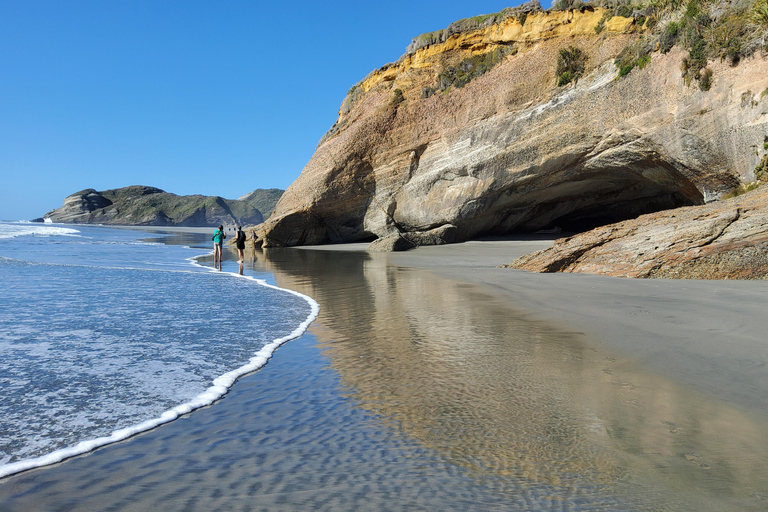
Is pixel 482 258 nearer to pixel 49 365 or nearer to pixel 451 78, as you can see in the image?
pixel 451 78

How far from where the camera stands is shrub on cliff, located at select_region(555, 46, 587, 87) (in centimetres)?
1878

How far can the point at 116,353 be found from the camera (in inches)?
201

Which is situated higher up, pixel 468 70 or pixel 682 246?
pixel 468 70

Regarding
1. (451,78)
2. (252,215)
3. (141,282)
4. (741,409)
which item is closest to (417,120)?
(451,78)

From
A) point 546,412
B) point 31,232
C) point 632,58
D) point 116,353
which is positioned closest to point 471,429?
point 546,412

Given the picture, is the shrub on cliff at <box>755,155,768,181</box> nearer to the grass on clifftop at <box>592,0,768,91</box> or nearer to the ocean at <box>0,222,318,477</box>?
the grass on clifftop at <box>592,0,768,91</box>

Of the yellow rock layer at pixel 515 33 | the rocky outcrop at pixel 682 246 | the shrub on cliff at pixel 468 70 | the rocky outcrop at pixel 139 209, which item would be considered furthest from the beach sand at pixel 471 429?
the rocky outcrop at pixel 139 209

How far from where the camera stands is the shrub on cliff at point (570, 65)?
61.6 ft

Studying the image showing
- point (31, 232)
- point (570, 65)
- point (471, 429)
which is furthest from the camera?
point (31, 232)

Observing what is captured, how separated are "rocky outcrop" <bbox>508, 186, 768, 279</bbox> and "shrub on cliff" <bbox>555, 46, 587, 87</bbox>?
9145 millimetres

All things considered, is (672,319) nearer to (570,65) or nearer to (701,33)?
(701,33)

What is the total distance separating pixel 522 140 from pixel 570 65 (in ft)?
9.92

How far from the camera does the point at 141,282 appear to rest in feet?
36.1

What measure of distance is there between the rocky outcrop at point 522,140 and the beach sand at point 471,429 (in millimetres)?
10206
